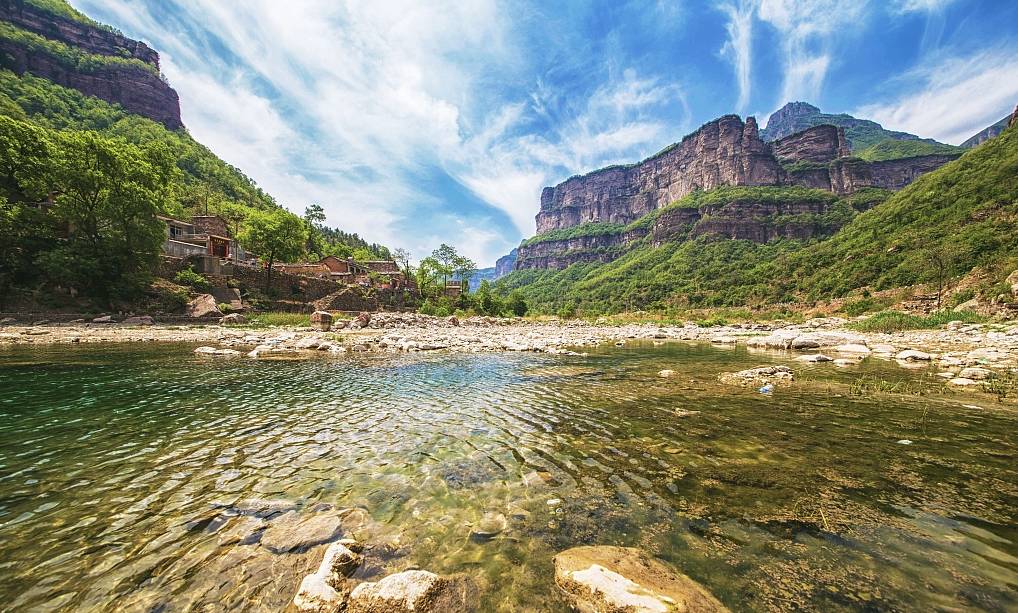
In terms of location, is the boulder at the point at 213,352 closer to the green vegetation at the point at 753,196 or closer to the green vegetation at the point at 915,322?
the green vegetation at the point at 915,322

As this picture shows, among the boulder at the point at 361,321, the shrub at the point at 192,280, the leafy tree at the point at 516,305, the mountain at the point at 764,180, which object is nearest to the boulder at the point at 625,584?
the boulder at the point at 361,321

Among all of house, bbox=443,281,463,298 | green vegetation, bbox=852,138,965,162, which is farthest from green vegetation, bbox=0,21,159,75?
green vegetation, bbox=852,138,965,162

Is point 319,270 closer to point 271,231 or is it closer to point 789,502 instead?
point 271,231

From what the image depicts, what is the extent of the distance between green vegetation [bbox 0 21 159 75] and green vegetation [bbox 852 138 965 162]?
298295 mm

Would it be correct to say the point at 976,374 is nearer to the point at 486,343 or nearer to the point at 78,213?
the point at 486,343

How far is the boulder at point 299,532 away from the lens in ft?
11.3

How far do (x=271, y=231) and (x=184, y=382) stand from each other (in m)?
44.3

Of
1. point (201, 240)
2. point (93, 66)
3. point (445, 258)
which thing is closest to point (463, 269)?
point (445, 258)

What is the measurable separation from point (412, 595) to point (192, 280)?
1812 inches

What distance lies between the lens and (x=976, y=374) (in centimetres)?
1133

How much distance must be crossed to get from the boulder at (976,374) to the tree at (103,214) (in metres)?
51.6

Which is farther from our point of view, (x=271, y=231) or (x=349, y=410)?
(x=271, y=231)

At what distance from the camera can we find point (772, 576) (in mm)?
2932

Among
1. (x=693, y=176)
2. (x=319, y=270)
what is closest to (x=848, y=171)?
(x=693, y=176)
